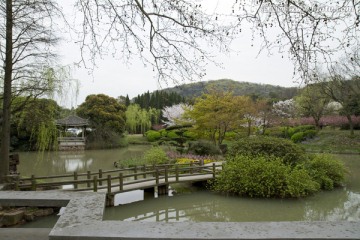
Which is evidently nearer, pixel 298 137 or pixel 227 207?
pixel 227 207

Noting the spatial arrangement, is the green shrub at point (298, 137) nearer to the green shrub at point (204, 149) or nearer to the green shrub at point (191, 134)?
the green shrub at point (191, 134)

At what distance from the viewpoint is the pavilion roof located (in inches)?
1162

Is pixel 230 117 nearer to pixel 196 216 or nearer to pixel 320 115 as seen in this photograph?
pixel 196 216

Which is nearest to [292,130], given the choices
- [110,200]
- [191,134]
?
[191,134]

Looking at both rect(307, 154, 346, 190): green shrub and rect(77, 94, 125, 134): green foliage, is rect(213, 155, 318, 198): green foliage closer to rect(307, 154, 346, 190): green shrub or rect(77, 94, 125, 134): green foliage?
rect(307, 154, 346, 190): green shrub

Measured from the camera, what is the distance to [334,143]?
95.2 feet

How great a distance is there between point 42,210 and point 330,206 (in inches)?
309

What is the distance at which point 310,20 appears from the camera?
2.75 metres

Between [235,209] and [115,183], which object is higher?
[115,183]

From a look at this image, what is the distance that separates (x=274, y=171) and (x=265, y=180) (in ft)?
1.29

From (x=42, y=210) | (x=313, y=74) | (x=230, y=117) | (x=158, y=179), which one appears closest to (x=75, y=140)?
(x=230, y=117)

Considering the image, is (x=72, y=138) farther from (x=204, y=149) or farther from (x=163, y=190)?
(x=163, y=190)

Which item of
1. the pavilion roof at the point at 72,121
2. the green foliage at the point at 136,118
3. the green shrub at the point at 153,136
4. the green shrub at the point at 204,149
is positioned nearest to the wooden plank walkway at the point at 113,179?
the green shrub at the point at 204,149

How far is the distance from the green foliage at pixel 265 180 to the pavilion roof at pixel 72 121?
21.2 m
